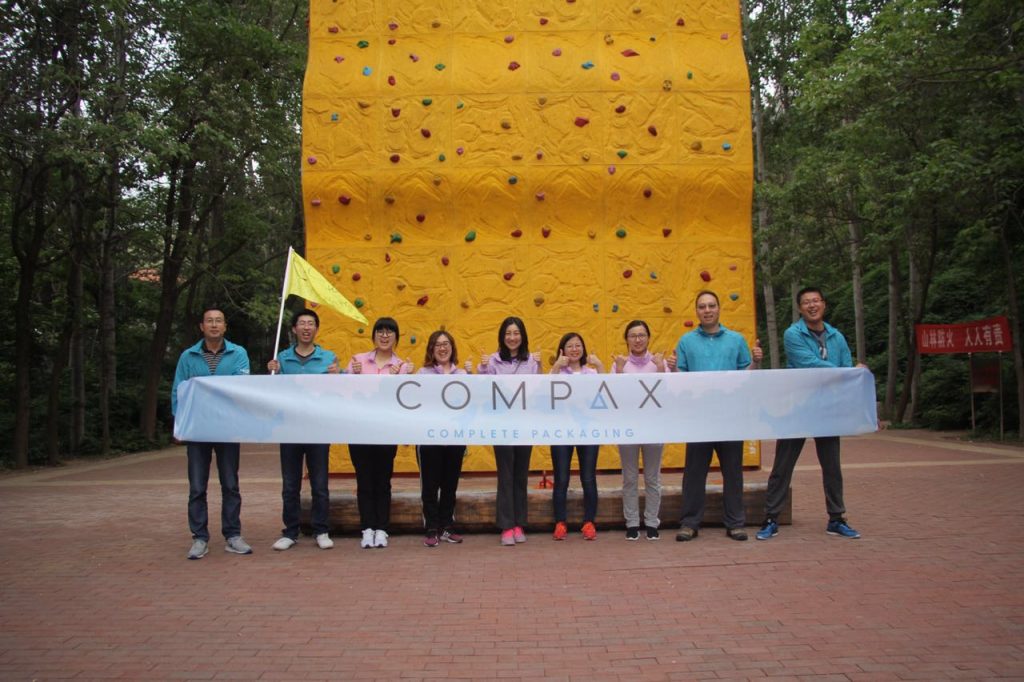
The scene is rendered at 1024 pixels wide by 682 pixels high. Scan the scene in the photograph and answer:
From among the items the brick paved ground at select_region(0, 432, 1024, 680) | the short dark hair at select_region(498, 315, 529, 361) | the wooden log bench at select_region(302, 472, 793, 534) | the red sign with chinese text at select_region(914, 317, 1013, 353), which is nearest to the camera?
the brick paved ground at select_region(0, 432, 1024, 680)

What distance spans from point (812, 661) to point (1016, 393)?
16836 millimetres

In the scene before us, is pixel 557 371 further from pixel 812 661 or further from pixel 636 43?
pixel 636 43

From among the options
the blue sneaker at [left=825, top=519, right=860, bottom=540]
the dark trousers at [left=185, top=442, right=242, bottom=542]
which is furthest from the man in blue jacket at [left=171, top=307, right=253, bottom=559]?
the blue sneaker at [left=825, top=519, right=860, bottom=540]

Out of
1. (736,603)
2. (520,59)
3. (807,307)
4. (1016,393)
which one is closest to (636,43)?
(520,59)

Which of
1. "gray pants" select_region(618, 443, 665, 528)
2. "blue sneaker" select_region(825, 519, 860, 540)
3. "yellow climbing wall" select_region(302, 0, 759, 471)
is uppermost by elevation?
"yellow climbing wall" select_region(302, 0, 759, 471)

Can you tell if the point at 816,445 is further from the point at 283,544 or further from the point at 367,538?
the point at 283,544

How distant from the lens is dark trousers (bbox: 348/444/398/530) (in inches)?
253

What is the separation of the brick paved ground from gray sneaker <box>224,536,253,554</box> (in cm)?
11

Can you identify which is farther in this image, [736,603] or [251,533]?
[251,533]

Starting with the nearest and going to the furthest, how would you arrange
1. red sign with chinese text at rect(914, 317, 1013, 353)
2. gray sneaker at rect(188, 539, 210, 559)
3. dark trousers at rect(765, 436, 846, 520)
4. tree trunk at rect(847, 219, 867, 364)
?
1. gray sneaker at rect(188, 539, 210, 559)
2. dark trousers at rect(765, 436, 846, 520)
3. red sign with chinese text at rect(914, 317, 1013, 353)
4. tree trunk at rect(847, 219, 867, 364)

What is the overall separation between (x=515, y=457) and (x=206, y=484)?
2.49 m

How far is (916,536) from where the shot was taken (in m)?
6.41

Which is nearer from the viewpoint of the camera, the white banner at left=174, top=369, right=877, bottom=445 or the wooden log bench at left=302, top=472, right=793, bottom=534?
the white banner at left=174, top=369, right=877, bottom=445

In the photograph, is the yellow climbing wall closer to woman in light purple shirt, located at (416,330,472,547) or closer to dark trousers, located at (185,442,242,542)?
woman in light purple shirt, located at (416,330,472,547)
